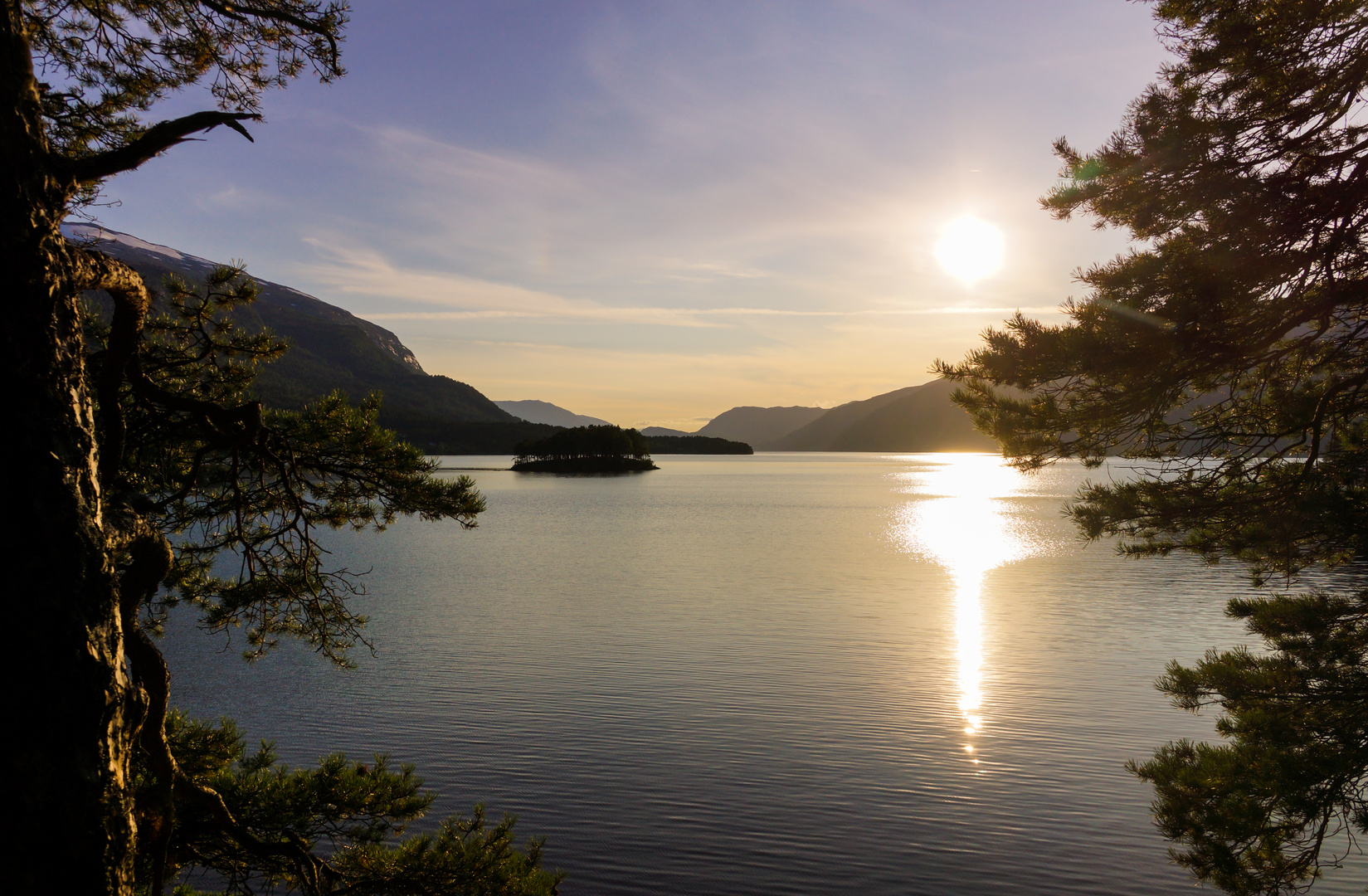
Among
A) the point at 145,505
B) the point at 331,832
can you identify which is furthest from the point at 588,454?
the point at 145,505

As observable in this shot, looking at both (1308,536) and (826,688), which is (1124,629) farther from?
(1308,536)

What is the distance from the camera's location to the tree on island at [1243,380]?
7.88 m

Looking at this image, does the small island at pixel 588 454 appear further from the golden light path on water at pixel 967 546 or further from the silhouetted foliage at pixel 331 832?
the silhouetted foliage at pixel 331 832

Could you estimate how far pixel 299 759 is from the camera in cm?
1370

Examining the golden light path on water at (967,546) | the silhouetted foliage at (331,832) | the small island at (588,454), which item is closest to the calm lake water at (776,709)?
the golden light path on water at (967,546)

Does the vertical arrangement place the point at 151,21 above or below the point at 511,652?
above

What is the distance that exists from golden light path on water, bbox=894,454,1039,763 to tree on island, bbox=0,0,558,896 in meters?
7.79

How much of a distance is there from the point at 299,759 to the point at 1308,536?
15046 millimetres

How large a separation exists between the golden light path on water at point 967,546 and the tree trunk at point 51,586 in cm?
901

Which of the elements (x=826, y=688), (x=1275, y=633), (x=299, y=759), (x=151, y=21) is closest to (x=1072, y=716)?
(x=826, y=688)

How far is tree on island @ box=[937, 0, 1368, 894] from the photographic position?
7.88 m

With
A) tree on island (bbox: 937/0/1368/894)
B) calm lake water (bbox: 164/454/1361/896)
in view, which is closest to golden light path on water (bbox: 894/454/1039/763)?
calm lake water (bbox: 164/454/1361/896)

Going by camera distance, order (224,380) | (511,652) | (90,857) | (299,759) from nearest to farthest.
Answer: (90,857) → (224,380) → (299,759) → (511,652)

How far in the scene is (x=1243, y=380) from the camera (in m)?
9.80
